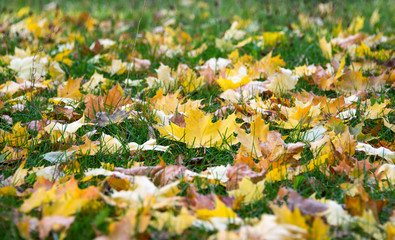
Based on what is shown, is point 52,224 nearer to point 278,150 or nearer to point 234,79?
point 278,150

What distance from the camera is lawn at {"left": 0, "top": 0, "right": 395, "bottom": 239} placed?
1095 mm

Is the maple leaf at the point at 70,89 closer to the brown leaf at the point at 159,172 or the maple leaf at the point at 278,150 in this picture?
the brown leaf at the point at 159,172

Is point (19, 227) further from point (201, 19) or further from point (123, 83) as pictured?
point (201, 19)

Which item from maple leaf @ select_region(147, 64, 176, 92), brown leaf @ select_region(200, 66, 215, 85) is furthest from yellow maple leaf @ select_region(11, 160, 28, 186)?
brown leaf @ select_region(200, 66, 215, 85)

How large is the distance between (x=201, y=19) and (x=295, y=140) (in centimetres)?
304

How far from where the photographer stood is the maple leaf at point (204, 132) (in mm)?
1562

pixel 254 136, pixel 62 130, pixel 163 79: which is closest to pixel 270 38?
pixel 163 79

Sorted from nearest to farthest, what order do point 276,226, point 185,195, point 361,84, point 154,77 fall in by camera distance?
1. point 276,226
2. point 185,195
3. point 361,84
4. point 154,77

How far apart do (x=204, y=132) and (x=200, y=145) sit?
0.18 ft

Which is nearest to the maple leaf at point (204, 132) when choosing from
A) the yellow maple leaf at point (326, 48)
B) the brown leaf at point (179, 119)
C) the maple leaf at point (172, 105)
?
the brown leaf at point (179, 119)

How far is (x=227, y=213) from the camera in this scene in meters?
1.10

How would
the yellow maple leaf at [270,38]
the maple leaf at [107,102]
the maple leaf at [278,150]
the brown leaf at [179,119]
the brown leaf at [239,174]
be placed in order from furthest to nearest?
the yellow maple leaf at [270,38] < the maple leaf at [107,102] < the brown leaf at [179,119] < the maple leaf at [278,150] < the brown leaf at [239,174]

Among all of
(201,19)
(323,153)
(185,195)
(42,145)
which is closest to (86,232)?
(185,195)

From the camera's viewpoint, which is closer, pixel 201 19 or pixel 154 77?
pixel 154 77
